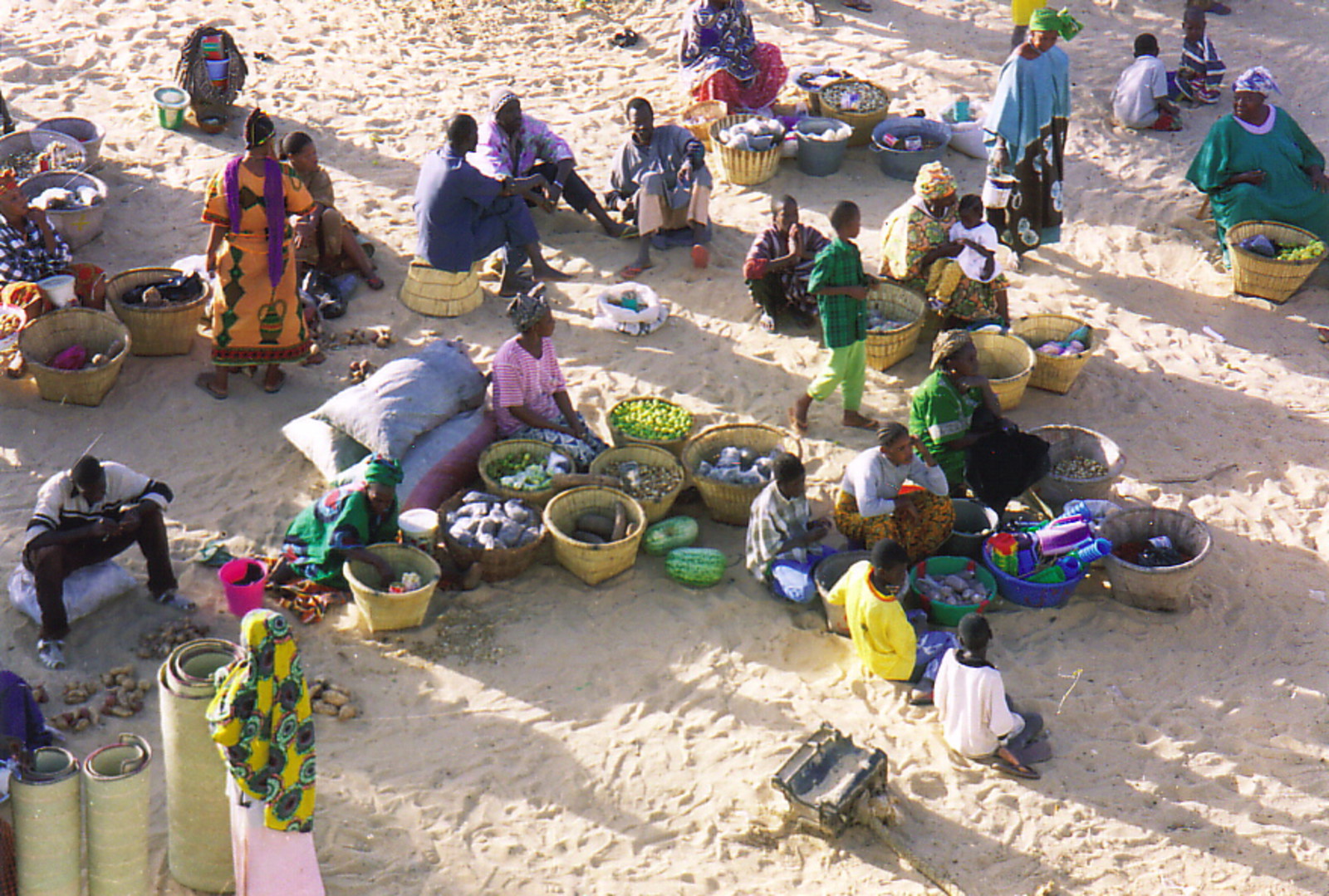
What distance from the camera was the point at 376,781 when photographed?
5.93 meters

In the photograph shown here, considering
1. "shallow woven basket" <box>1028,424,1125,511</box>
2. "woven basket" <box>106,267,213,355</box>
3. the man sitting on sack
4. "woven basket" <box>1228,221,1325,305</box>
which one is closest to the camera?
the man sitting on sack

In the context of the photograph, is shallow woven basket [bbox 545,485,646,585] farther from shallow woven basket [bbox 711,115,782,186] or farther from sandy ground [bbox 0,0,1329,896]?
shallow woven basket [bbox 711,115,782,186]

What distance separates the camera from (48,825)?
16.2ft

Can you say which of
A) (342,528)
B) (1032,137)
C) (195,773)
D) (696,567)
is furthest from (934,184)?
(195,773)

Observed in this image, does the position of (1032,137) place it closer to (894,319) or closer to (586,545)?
(894,319)

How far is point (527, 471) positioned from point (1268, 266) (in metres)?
5.81

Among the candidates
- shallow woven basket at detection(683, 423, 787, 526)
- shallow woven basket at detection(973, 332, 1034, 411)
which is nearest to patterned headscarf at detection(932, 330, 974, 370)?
shallow woven basket at detection(683, 423, 787, 526)

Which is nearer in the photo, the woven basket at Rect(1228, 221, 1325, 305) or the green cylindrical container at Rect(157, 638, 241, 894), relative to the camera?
the green cylindrical container at Rect(157, 638, 241, 894)

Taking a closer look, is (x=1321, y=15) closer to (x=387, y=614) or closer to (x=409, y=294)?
(x=409, y=294)

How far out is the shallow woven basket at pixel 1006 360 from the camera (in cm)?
862

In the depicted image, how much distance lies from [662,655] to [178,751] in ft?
8.03

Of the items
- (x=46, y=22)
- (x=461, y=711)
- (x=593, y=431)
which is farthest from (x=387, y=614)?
(x=46, y=22)

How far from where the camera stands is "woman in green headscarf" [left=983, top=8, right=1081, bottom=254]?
944cm

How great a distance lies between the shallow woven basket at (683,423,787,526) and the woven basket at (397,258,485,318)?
2.28m
